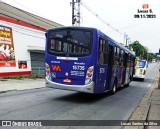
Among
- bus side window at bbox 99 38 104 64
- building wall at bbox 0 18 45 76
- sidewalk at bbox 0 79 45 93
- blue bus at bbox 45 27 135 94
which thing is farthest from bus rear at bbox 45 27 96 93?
building wall at bbox 0 18 45 76

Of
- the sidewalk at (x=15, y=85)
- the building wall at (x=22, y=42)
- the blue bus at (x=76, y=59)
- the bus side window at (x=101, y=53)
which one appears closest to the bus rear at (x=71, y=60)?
the blue bus at (x=76, y=59)

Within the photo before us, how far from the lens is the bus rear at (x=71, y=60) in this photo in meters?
11.1

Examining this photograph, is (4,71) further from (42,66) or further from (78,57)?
(78,57)

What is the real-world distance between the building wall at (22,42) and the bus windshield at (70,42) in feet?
40.2

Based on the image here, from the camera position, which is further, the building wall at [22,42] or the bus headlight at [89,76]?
the building wall at [22,42]

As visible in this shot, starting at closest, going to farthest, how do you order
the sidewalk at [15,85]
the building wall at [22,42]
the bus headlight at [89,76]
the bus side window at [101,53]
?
the bus headlight at [89,76], the bus side window at [101,53], the sidewalk at [15,85], the building wall at [22,42]

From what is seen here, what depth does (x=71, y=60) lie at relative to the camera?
1132 centimetres

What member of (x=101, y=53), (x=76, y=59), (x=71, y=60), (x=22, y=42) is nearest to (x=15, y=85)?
(x=71, y=60)

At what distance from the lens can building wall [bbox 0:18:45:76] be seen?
78.6 ft

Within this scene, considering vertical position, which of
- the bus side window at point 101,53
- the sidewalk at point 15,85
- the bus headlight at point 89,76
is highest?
the bus side window at point 101,53

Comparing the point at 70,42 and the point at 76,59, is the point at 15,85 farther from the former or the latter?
the point at 76,59

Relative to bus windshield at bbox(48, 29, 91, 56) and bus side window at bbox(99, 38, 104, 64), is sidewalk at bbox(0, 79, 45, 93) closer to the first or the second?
bus windshield at bbox(48, 29, 91, 56)

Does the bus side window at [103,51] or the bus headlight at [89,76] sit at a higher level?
the bus side window at [103,51]

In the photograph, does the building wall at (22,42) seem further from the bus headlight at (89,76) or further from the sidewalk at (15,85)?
the bus headlight at (89,76)
